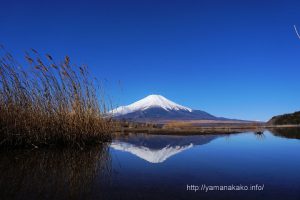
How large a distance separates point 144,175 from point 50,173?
0.99m

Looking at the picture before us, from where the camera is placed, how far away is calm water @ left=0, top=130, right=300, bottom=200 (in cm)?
274

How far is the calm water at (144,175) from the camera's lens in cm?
274

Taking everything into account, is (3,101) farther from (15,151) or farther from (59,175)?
(59,175)

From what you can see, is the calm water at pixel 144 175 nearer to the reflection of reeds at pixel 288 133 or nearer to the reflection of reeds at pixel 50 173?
the reflection of reeds at pixel 50 173

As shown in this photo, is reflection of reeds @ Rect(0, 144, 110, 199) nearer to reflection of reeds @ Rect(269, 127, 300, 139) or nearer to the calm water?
the calm water

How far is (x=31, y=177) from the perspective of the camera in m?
3.40

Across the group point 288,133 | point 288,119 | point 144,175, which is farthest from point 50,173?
point 288,119

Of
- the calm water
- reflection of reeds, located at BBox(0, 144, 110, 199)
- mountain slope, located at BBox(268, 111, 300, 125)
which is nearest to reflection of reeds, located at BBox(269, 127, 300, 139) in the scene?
the calm water

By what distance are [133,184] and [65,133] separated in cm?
349

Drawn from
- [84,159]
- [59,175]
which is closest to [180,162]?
[84,159]

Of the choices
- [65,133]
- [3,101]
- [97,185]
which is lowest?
[97,185]

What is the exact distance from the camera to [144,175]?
3.61 metres

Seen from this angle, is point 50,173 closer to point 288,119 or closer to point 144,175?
point 144,175

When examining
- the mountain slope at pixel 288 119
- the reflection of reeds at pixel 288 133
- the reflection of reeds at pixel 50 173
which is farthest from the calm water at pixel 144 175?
the mountain slope at pixel 288 119
